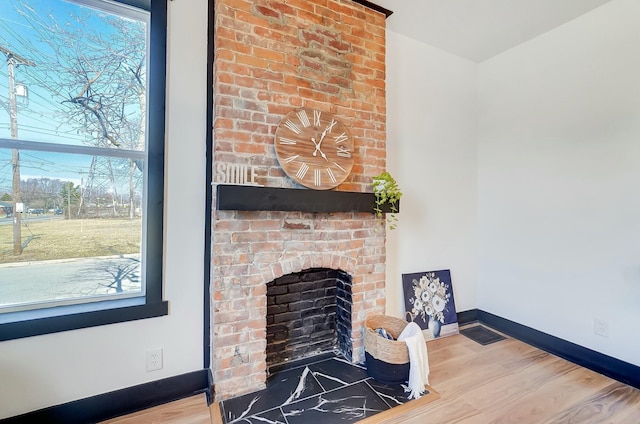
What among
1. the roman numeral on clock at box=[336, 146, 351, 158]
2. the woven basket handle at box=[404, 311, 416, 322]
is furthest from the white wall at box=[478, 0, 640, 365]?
the roman numeral on clock at box=[336, 146, 351, 158]

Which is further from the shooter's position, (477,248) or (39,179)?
(477,248)

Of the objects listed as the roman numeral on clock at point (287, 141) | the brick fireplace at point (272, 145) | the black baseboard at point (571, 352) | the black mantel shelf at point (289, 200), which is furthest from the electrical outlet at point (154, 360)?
the black baseboard at point (571, 352)

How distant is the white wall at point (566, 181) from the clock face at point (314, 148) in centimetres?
184

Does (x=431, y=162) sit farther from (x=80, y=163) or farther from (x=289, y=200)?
(x=80, y=163)

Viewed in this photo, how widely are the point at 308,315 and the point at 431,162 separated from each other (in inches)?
74.4

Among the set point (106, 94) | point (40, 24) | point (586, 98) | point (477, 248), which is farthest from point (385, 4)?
point (477, 248)

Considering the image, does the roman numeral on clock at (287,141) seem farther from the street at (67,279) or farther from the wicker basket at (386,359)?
the wicker basket at (386,359)

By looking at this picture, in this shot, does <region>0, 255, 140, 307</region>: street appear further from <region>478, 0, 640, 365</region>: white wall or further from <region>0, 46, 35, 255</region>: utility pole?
<region>478, 0, 640, 365</region>: white wall

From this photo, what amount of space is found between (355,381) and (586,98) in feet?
9.51

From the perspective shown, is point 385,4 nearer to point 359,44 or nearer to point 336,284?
point 359,44

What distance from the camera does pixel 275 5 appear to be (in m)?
1.93

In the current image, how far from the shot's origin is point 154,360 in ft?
5.77

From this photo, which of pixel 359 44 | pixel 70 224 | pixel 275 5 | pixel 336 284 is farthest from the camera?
pixel 336 284

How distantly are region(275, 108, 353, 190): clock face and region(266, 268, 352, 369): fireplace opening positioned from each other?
A: 804 millimetres
